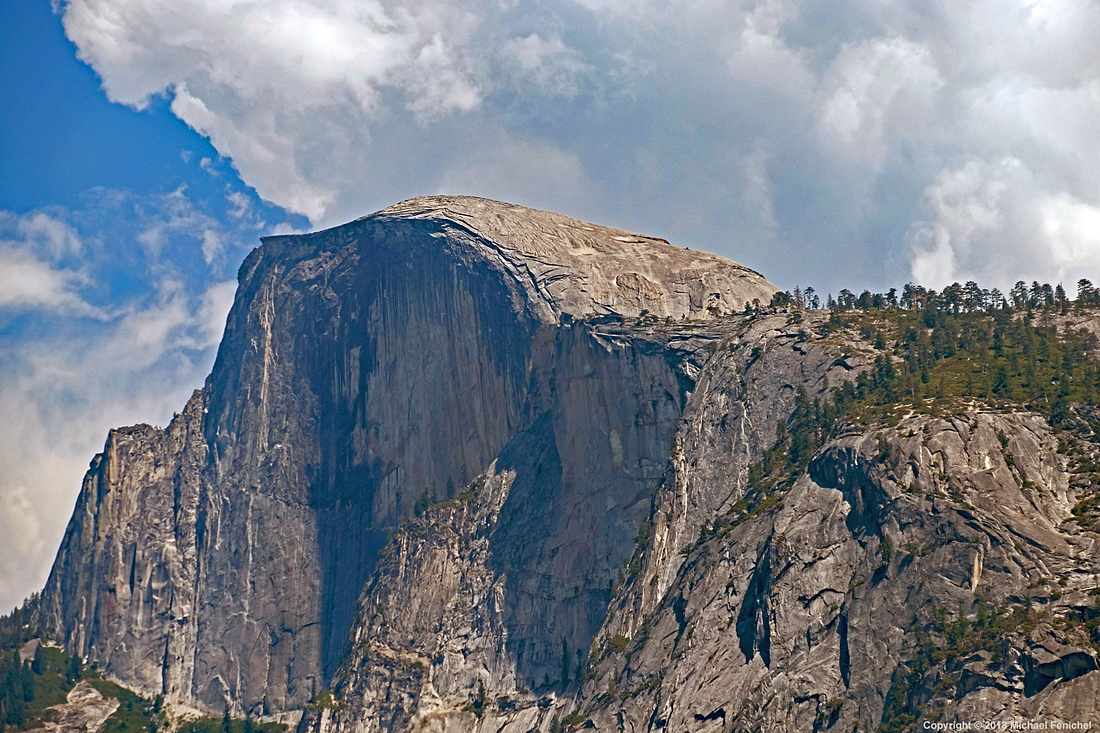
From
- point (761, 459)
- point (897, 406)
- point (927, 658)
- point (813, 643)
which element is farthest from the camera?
point (761, 459)

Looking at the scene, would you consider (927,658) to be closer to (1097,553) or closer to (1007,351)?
(1097,553)

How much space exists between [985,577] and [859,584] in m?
14.5

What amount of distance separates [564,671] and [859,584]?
55775 mm

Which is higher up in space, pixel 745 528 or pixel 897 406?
pixel 897 406

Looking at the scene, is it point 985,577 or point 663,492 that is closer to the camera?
point 985,577

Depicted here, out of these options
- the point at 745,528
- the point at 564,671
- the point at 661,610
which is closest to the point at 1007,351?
the point at 745,528

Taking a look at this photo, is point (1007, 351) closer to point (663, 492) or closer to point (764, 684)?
point (663, 492)

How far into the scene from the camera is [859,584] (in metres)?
155

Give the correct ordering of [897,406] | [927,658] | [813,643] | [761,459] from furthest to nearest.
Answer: [761,459], [897,406], [813,643], [927,658]

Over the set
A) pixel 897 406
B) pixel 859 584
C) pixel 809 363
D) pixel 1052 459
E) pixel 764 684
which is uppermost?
pixel 809 363

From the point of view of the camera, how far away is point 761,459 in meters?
191

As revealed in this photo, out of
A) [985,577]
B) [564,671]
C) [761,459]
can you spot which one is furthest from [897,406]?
[564,671]

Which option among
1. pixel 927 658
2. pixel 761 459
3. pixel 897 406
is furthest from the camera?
pixel 761 459

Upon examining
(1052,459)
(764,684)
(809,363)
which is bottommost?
(764,684)
